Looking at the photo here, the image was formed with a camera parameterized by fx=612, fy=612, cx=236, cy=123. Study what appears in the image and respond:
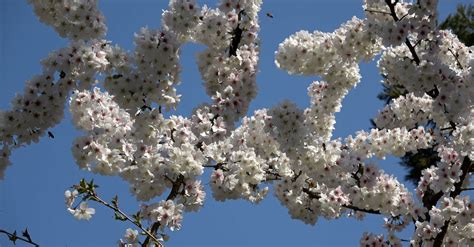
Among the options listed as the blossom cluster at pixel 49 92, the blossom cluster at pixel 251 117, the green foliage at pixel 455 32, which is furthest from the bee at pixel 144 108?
the green foliage at pixel 455 32

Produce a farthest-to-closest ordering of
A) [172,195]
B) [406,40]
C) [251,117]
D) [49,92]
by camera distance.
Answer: [251,117]
[406,40]
[172,195]
[49,92]

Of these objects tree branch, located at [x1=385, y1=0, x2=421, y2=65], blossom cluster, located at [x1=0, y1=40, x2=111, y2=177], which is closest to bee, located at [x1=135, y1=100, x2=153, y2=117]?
blossom cluster, located at [x1=0, y1=40, x2=111, y2=177]

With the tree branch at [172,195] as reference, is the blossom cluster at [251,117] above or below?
above

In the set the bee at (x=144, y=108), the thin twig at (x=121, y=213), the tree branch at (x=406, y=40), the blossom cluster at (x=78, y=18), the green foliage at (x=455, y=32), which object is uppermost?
the green foliage at (x=455, y=32)

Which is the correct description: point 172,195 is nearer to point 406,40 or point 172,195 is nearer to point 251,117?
point 251,117

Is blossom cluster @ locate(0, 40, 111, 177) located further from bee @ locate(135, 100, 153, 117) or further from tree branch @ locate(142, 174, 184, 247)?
tree branch @ locate(142, 174, 184, 247)

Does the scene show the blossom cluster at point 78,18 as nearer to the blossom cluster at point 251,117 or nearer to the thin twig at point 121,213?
the blossom cluster at point 251,117

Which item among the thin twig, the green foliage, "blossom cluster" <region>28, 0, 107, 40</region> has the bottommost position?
the thin twig

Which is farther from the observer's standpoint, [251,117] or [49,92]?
[251,117]

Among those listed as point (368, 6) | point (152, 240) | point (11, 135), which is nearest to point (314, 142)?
point (368, 6)

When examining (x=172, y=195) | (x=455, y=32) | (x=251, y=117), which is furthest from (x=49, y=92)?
(x=455, y=32)

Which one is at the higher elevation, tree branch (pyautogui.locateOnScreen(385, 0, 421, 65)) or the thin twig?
tree branch (pyautogui.locateOnScreen(385, 0, 421, 65))

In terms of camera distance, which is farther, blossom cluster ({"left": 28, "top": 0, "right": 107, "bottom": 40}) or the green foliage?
the green foliage

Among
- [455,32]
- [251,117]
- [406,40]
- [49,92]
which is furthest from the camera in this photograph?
[455,32]
